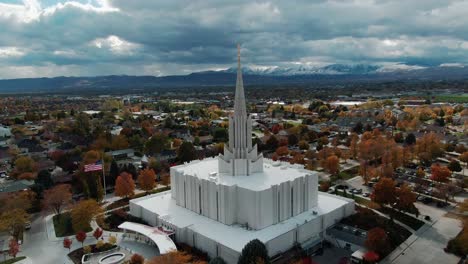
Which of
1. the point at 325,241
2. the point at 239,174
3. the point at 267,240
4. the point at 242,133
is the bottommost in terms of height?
the point at 325,241

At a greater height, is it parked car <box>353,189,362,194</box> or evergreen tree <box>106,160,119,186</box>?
evergreen tree <box>106,160,119,186</box>

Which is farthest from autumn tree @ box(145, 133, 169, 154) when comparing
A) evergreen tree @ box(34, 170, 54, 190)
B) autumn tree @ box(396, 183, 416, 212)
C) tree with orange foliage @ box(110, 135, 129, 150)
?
autumn tree @ box(396, 183, 416, 212)

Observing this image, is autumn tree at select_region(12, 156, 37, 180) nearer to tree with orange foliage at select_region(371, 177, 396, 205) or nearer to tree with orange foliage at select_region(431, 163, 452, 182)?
tree with orange foliage at select_region(371, 177, 396, 205)

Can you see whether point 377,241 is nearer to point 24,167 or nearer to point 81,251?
point 81,251

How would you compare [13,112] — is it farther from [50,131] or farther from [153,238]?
[153,238]

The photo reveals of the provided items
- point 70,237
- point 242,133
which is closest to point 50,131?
point 70,237

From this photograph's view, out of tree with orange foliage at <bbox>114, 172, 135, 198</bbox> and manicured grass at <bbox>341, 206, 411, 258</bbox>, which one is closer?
manicured grass at <bbox>341, 206, 411, 258</bbox>

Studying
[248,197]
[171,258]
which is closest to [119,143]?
[248,197]
